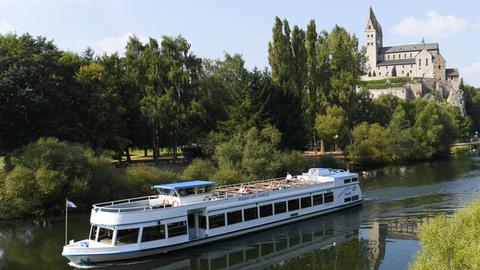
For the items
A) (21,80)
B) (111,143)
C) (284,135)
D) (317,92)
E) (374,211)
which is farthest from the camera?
(317,92)

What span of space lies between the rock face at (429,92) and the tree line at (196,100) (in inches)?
1846

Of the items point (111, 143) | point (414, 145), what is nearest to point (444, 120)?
point (414, 145)

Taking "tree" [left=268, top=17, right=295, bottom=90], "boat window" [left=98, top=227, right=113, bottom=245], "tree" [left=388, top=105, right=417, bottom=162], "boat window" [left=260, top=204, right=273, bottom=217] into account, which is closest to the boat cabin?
"boat window" [left=260, top=204, right=273, bottom=217]

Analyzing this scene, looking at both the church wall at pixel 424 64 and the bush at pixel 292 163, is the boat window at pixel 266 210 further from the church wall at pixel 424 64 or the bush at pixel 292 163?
the church wall at pixel 424 64

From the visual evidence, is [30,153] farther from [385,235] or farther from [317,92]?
[317,92]

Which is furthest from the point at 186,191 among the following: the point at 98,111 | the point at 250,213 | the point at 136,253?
the point at 98,111

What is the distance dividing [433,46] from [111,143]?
498ft

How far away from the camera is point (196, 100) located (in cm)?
6100

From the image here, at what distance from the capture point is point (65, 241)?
30.1m

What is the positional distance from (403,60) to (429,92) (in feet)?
130

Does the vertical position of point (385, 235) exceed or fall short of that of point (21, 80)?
it falls short

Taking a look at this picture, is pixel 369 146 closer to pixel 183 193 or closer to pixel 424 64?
pixel 183 193

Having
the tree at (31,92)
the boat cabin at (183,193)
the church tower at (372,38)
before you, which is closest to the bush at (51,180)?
the tree at (31,92)

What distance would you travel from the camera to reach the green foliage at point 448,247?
14.1 m
